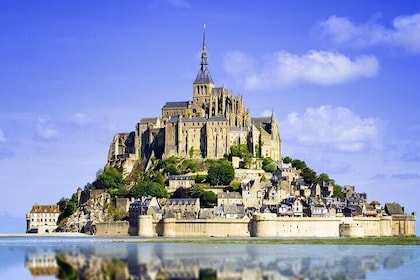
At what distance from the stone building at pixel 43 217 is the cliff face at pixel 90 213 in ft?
20.3

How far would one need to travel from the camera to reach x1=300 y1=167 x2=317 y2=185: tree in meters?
95.4

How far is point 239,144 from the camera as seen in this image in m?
95.0

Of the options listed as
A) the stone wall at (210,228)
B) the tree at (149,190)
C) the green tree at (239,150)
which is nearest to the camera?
the stone wall at (210,228)

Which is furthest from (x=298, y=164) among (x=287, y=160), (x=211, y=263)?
(x=211, y=263)

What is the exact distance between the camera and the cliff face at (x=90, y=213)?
8500 centimetres

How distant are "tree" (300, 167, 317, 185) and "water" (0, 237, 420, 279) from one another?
102 feet

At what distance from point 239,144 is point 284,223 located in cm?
1835

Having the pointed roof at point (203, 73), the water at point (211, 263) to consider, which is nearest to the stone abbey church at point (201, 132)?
the pointed roof at point (203, 73)

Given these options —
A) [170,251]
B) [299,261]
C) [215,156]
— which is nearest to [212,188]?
[215,156]

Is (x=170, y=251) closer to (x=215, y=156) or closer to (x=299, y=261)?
(x=299, y=261)

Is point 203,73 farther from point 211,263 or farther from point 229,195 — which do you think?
point 211,263

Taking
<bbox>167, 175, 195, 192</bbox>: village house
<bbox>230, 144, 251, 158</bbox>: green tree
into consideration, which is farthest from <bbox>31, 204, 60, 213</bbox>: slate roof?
<bbox>230, 144, 251, 158</bbox>: green tree

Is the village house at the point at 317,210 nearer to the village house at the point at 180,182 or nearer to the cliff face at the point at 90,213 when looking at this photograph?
the village house at the point at 180,182

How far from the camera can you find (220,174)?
289 feet
